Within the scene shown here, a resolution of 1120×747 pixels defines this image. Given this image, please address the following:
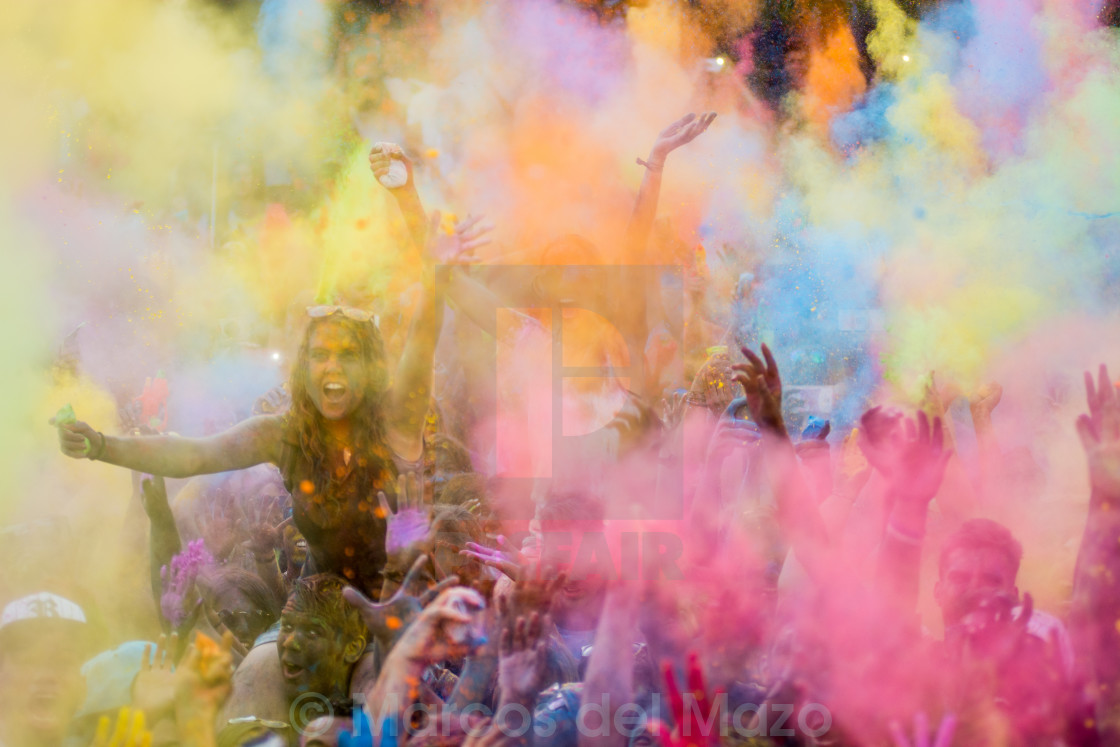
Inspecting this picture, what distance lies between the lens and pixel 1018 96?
4918 mm

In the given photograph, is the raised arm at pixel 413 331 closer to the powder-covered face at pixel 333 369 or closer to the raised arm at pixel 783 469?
the powder-covered face at pixel 333 369

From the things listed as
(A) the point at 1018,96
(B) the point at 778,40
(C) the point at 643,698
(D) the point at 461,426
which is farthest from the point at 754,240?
(C) the point at 643,698

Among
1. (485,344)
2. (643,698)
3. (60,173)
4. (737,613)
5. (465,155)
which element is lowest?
(643,698)

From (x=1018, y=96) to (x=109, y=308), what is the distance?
623 cm

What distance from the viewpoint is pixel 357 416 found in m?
2.84

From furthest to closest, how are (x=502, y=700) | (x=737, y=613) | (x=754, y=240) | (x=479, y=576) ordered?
1. (x=754, y=240)
2. (x=479, y=576)
3. (x=737, y=613)
4. (x=502, y=700)

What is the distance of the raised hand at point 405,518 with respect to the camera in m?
2.42

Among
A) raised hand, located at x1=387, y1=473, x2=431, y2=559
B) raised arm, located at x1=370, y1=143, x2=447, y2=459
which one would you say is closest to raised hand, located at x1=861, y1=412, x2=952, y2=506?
raised hand, located at x1=387, y1=473, x2=431, y2=559

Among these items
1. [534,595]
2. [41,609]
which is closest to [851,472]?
[534,595]

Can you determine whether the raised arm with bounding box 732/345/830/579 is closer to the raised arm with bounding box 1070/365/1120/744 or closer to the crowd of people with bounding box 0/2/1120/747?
the crowd of people with bounding box 0/2/1120/747

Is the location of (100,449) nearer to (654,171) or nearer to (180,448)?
(180,448)

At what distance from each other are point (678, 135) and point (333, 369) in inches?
91.5

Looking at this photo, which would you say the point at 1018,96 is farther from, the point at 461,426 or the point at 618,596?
the point at 618,596

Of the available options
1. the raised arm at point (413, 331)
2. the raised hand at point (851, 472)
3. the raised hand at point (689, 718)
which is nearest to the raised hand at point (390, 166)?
the raised arm at point (413, 331)
